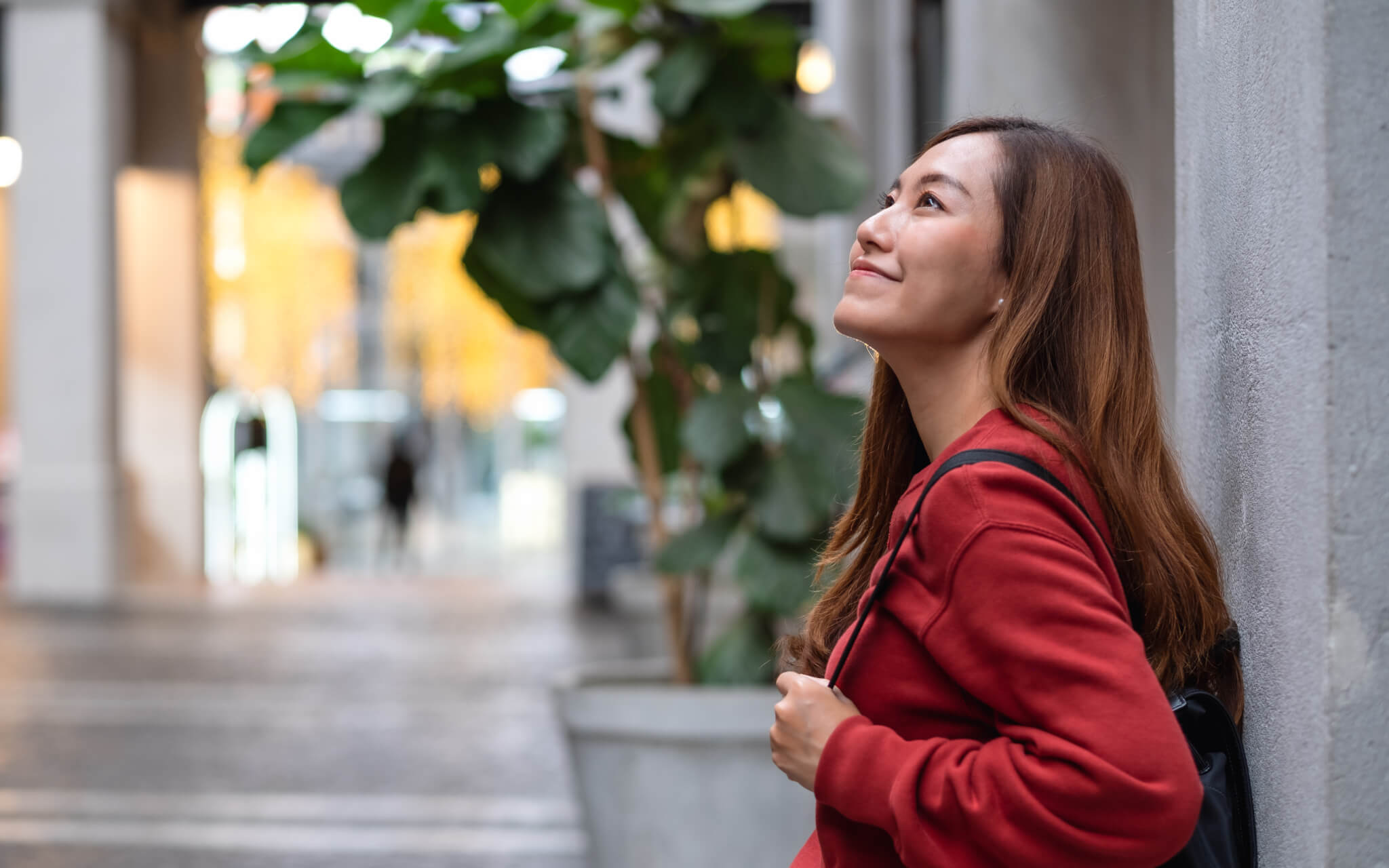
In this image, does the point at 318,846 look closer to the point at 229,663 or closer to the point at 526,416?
the point at 229,663

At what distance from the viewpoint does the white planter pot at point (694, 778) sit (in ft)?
10.7

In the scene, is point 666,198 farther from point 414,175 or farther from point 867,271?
point 867,271

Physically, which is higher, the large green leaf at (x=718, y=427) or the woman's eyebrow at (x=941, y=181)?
the woman's eyebrow at (x=941, y=181)

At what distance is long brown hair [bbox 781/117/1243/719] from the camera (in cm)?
127

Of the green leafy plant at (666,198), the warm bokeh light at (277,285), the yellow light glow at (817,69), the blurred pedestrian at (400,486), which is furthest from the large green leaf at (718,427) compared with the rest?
the warm bokeh light at (277,285)

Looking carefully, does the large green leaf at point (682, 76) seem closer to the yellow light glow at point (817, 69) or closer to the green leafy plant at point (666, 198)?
the green leafy plant at point (666, 198)

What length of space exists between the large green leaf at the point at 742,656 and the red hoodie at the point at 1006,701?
7.61 feet

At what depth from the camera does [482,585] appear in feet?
51.6

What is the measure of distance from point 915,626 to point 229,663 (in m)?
9.27

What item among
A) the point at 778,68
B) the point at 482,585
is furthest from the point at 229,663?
the point at 778,68

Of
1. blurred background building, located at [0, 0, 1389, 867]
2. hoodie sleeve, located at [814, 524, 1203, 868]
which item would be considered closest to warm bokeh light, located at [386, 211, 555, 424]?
blurred background building, located at [0, 0, 1389, 867]

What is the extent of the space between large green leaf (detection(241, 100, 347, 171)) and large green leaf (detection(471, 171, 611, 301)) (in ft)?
1.44

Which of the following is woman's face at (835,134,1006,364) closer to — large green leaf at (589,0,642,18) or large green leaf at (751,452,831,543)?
large green leaf at (751,452,831,543)

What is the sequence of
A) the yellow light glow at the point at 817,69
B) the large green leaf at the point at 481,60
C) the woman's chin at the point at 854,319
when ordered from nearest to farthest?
1. the woman's chin at the point at 854,319
2. the large green leaf at the point at 481,60
3. the yellow light glow at the point at 817,69
